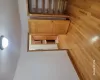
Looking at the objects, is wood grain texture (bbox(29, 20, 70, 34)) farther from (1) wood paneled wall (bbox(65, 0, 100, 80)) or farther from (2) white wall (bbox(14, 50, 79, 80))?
(2) white wall (bbox(14, 50, 79, 80))

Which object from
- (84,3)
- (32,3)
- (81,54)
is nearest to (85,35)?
(81,54)

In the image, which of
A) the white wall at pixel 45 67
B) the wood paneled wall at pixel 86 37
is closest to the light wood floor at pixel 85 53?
the wood paneled wall at pixel 86 37

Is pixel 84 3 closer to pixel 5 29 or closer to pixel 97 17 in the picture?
pixel 97 17

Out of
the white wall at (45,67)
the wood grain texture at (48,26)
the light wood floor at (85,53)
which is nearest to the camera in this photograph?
the light wood floor at (85,53)

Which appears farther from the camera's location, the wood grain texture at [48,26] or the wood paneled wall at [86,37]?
the wood grain texture at [48,26]

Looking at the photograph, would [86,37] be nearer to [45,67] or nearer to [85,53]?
[85,53]

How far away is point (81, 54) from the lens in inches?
98.3

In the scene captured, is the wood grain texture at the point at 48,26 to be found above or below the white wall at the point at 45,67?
above

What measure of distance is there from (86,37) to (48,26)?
4.27ft

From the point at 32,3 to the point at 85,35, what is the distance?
1706 millimetres

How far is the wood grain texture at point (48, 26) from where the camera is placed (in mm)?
3361

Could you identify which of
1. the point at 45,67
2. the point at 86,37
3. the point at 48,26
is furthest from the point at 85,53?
the point at 48,26

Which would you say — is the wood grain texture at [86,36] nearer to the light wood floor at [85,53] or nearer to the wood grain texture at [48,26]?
the light wood floor at [85,53]

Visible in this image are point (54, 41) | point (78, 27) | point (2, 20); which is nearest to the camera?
point (2, 20)
